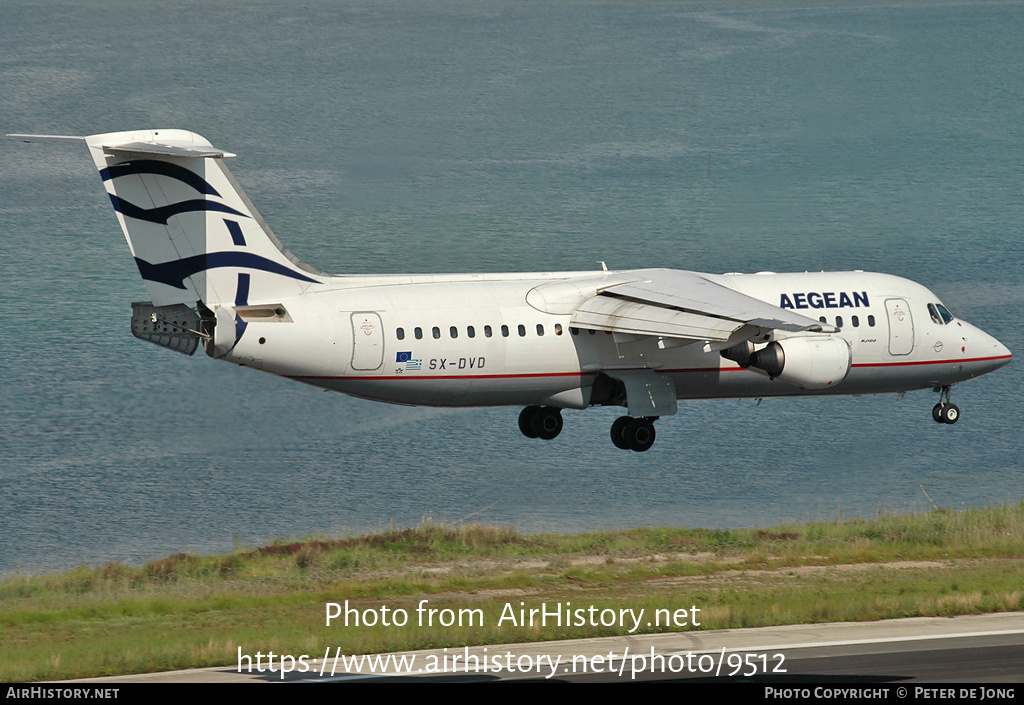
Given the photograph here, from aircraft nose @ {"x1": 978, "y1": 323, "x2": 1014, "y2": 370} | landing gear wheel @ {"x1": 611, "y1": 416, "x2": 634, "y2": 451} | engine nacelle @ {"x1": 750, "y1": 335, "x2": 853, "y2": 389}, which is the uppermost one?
engine nacelle @ {"x1": 750, "y1": 335, "x2": 853, "y2": 389}

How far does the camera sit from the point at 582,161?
11112 centimetres

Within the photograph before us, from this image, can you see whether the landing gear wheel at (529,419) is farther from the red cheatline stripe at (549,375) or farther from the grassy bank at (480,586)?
the grassy bank at (480,586)

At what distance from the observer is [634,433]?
34156 mm

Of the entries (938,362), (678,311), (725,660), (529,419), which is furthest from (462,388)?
(938,362)

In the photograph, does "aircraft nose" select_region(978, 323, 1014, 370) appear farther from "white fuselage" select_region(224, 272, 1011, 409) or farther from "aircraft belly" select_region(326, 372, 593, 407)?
"aircraft belly" select_region(326, 372, 593, 407)

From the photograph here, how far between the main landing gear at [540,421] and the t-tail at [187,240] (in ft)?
26.1

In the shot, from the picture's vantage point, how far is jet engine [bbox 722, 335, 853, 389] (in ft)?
100

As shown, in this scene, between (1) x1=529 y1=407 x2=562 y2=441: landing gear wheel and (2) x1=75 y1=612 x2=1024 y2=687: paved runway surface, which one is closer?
(2) x1=75 y1=612 x2=1024 y2=687: paved runway surface

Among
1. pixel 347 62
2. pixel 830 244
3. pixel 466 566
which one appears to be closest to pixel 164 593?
pixel 466 566

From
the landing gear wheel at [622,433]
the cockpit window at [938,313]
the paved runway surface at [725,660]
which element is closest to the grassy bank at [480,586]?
the paved runway surface at [725,660]

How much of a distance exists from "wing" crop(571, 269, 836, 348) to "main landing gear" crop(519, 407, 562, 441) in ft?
13.4

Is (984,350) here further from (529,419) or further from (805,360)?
(529,419)

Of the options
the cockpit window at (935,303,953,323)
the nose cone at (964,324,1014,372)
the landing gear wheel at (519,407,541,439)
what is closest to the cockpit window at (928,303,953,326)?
the cockpit window at (935,303,953,323)

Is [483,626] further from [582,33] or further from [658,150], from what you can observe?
[582,33]
